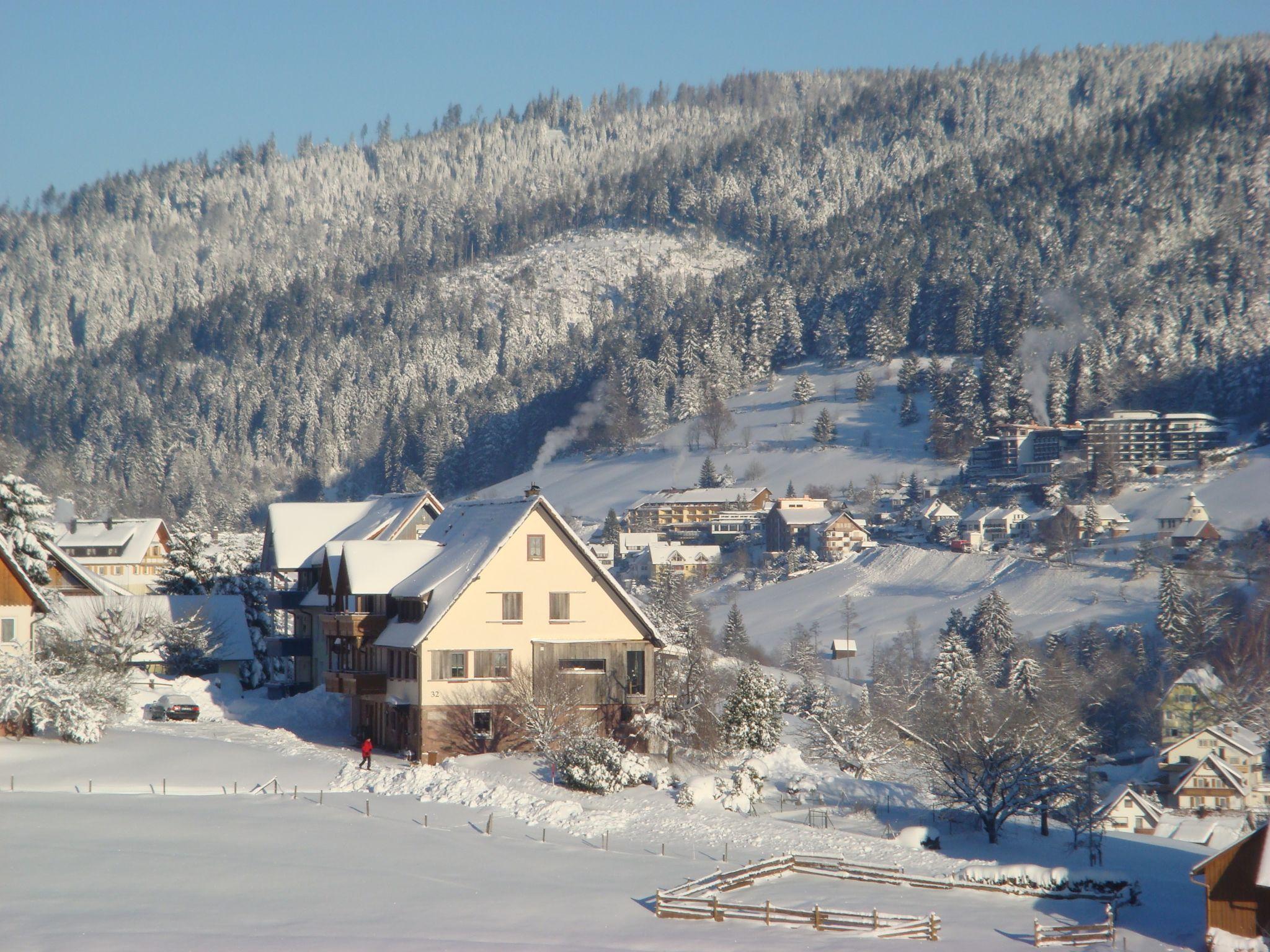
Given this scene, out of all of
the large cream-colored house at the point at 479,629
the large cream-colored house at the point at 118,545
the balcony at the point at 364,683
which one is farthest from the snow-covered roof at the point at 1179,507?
the balcony at the point at 364,683

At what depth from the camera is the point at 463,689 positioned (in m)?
41.6

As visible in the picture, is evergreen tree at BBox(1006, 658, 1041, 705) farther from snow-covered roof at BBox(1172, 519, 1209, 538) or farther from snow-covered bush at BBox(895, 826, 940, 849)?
snow-covered roof at BBox(1172, 519, 1209, 538)

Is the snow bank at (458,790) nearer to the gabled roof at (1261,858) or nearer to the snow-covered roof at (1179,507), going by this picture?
the gabled roof at (1261,858)

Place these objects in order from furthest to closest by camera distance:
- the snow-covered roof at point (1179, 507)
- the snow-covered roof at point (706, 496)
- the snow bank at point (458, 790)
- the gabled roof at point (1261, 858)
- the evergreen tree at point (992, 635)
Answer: the snow-covered roof at point (706, 496)
the snow-covered roof at point (1179, 507)
the evergreen tree at point (992, 635)
the snow bank at point (458, 790)
the gabled roof at point (1261, 858)

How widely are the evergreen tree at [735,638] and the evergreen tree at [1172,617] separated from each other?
30.8m

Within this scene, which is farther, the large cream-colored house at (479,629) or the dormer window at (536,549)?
the dormer window at (536,549)

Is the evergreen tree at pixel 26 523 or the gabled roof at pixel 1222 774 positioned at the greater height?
the evergreen tree at pixel 26 523

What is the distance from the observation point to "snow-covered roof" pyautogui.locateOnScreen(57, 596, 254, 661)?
5562 centimetres

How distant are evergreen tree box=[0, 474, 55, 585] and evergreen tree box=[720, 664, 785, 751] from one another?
2727 centimetres

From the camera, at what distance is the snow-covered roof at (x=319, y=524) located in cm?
5344

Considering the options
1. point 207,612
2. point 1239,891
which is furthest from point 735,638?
point 1239,891

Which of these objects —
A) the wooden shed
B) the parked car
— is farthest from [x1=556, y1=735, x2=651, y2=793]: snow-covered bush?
the parked car

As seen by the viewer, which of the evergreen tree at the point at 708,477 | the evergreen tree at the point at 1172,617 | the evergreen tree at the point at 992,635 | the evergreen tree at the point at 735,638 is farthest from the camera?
the evergreen tree at the point at 708,477

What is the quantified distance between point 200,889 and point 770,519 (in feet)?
455
